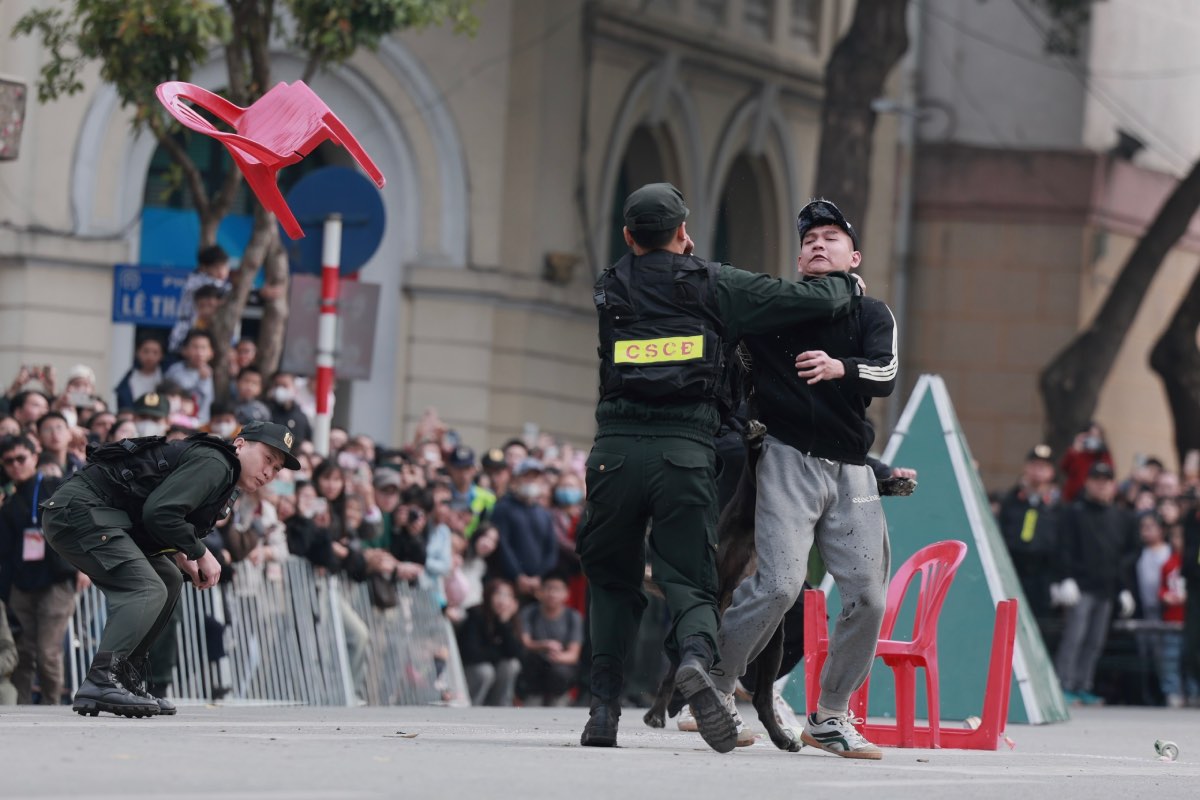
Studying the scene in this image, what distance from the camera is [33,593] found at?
13375 millimetres

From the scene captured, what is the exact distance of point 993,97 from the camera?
114ft

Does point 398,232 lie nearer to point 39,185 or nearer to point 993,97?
point 39,185

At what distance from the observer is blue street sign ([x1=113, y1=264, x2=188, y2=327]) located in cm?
1864

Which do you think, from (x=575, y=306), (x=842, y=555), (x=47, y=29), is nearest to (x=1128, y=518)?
(x=575, y=306)

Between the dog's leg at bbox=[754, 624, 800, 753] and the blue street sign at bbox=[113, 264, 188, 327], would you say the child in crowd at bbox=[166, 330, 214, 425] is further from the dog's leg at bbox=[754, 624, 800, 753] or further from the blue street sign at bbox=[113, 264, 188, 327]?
the dog's leg at bbox=[754, 624, 800, 753]

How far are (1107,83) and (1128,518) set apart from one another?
14032 millimetres

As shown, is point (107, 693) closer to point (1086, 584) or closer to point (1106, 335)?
point (1086, 584)

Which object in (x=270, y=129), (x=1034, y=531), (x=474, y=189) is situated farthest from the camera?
(x=474, y=189)

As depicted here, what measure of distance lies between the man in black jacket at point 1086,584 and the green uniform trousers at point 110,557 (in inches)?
484

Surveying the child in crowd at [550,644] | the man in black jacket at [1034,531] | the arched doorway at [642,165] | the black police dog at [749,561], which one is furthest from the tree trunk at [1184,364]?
the black police dog at [749,561]

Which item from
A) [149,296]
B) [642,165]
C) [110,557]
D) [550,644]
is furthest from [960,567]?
[642,165]

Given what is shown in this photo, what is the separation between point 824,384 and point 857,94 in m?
16.5

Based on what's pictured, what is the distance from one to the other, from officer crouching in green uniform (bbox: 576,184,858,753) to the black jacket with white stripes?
0.26m

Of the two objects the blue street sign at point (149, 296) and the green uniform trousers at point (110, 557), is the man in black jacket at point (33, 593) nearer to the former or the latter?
the green uniform trousers at point (110, 557)
